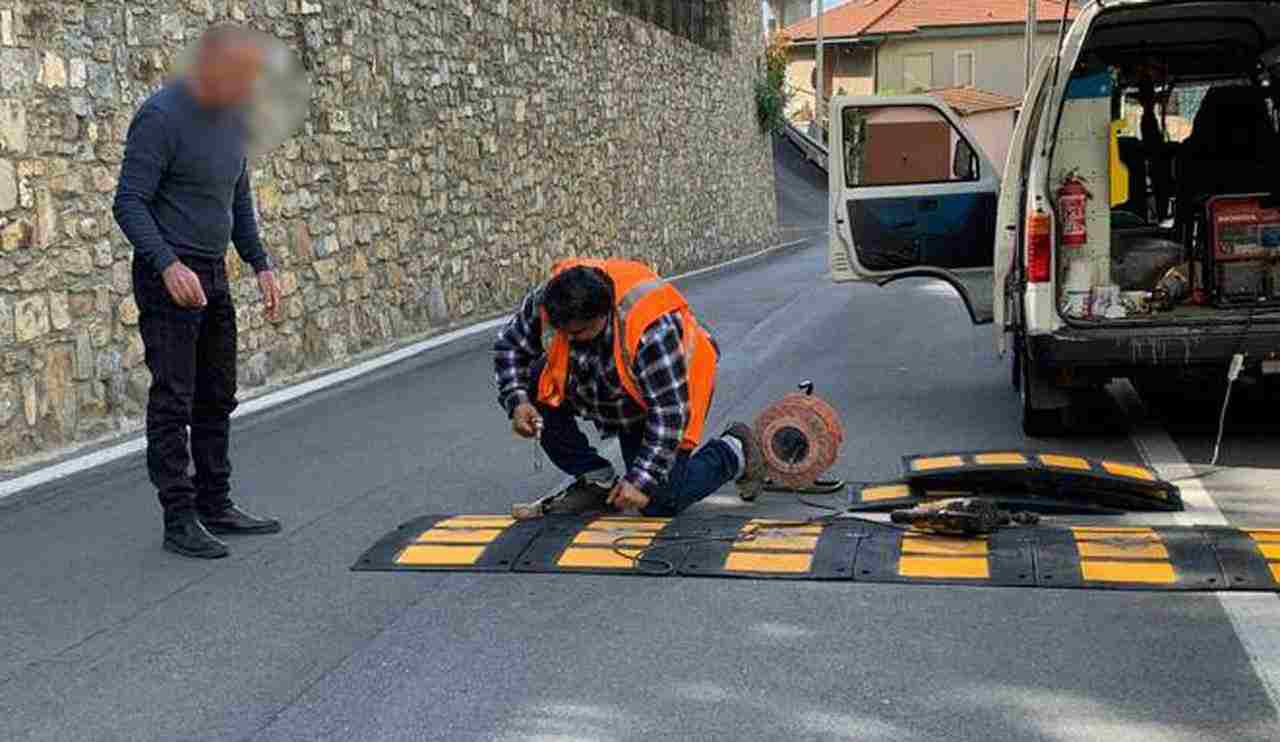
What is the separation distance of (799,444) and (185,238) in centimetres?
257

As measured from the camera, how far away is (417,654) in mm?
4582

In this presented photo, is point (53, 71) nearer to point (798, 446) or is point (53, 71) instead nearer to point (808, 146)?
point (798, 446)

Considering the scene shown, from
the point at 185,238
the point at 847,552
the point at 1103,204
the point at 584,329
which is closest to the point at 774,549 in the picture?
the point at 847,552

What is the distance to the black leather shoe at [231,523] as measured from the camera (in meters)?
6.12

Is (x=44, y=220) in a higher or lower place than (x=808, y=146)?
lower

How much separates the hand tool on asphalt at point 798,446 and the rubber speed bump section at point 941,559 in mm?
817

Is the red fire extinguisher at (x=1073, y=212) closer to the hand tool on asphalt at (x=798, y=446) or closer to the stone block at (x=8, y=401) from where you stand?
the hand tool on asphalt at (x=798, y=446)

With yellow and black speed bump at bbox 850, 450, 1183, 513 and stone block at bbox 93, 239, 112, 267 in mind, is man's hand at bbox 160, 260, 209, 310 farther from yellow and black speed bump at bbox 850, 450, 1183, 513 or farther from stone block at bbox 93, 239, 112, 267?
stone block at bbox 93, 239, 112, 267

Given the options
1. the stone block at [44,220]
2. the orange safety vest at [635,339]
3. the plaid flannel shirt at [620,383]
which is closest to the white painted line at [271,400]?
the stone block at [44,220]

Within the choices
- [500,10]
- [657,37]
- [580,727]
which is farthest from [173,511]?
[657,37]

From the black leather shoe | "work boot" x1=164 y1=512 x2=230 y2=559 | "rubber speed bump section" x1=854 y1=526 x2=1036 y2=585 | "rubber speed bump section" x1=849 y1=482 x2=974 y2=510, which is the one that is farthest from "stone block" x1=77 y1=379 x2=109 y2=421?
"rubber speed bump section" x1=854 y1=526 x2=1036 y2=585

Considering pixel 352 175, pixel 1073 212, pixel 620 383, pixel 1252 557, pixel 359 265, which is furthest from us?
pixel 359 265

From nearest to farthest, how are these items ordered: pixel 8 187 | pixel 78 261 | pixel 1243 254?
pixel 8 187 < pixel 1243 254 < pixel 78 261

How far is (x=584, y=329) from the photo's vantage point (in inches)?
226
